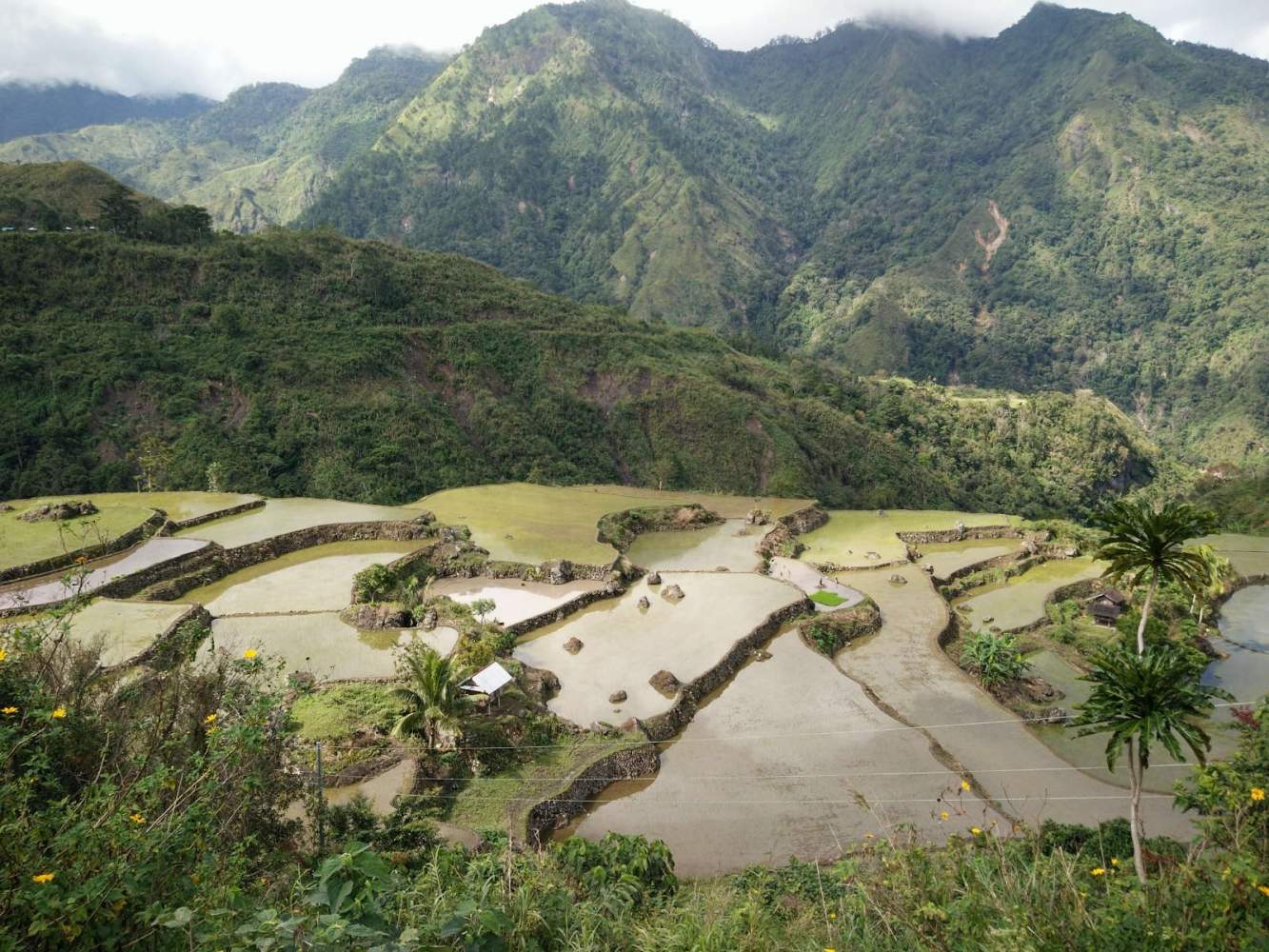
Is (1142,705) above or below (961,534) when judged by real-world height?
above

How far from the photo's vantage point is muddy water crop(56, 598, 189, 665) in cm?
2298

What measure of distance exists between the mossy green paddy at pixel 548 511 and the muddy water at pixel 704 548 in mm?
2752

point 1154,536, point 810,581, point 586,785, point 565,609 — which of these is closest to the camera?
point 1154,536

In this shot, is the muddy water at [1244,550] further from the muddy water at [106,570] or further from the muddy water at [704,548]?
the muddy water at [106,570]

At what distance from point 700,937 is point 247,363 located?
61.2m

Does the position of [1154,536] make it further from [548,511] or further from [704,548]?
[548,511]

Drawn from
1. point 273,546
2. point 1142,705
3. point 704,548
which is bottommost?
point 704,548

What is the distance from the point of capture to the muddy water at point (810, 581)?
33.0 metres

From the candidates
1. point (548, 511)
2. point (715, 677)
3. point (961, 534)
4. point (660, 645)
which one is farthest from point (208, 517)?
point (961, 534)

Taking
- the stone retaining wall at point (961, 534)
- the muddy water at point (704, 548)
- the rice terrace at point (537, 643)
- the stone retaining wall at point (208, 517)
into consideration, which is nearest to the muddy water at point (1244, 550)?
the rice terrace at point (537, 643)

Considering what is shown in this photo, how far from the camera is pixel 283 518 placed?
39.5 meters

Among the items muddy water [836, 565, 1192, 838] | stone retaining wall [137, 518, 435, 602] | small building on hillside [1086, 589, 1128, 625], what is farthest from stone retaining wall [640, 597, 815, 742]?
stone retaining wall [137, 518, 435, 602]

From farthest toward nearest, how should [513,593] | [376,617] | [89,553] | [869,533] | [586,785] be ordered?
[869,533] < [513,593] < [89,553] < [376,617] < [586,785]

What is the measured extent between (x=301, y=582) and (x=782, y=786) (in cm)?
2289
